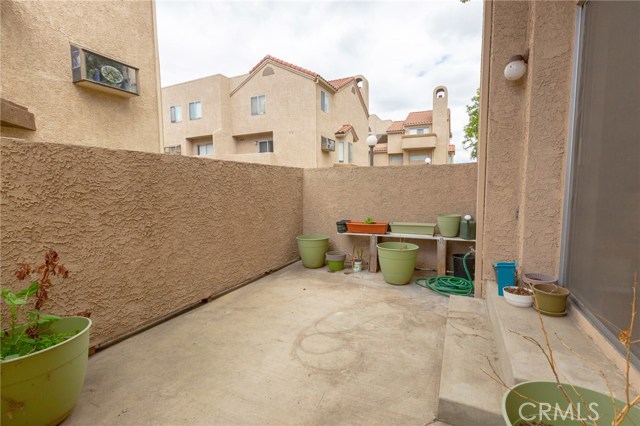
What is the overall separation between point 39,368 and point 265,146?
12.6 m

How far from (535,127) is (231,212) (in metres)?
3.50

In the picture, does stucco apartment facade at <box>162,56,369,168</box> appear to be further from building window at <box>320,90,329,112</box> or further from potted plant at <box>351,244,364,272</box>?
potted plant at <box>351,244,364,272</box>

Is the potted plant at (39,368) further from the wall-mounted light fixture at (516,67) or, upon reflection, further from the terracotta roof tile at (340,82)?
the terracotta roof tile at (340,82)

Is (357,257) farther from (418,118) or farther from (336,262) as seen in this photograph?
(418,118)

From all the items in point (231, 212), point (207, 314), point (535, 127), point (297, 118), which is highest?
point (297, 118)

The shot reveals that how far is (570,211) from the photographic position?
7.69 ft

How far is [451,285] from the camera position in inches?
151

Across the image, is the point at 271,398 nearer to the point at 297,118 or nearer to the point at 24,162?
the point at 24,162

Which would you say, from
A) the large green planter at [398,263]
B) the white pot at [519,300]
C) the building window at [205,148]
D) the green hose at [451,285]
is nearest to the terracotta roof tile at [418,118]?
the building window at [205,148]

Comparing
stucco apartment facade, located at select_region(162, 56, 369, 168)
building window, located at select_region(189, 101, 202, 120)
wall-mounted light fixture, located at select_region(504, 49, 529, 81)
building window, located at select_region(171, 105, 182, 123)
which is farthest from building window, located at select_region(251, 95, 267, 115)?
wall-mounted light fixture, located at select_region(504, 49, 529, 81)

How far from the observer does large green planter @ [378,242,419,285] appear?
398cm

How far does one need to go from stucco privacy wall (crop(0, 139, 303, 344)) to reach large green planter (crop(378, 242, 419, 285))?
2.03 m

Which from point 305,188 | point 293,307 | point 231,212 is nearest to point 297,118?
point 305,188

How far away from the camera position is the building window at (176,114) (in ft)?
48.0
